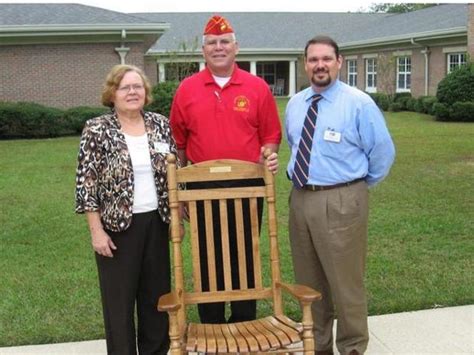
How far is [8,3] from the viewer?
21938 mm

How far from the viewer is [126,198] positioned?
349 cm

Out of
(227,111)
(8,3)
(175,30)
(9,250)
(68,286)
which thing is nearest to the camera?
(227,111)

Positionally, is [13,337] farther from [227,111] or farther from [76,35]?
→ [76,35]

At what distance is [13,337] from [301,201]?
2.20m

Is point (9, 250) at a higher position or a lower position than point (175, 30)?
A: lower

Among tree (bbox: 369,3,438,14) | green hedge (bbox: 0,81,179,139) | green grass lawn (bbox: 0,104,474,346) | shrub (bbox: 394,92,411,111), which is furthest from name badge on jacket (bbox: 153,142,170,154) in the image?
tree (bbox: 369,3,438,14)

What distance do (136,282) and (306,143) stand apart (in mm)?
1218

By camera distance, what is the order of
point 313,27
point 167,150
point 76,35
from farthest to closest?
1. point 313,27
2. point 76,35
3. point 167,150

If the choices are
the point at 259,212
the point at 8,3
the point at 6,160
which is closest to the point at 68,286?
the point at 259,212

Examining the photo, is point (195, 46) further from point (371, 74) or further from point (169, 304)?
point (169, 304)

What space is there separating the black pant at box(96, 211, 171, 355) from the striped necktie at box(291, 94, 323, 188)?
0.81 metres

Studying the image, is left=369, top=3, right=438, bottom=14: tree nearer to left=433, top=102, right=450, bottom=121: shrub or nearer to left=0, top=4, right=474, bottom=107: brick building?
left=0, top=4, right=474, bottom=107: brick building

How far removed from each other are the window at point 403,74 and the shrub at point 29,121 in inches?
718

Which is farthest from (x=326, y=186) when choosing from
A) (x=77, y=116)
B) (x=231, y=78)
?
(x=77, y=116)
